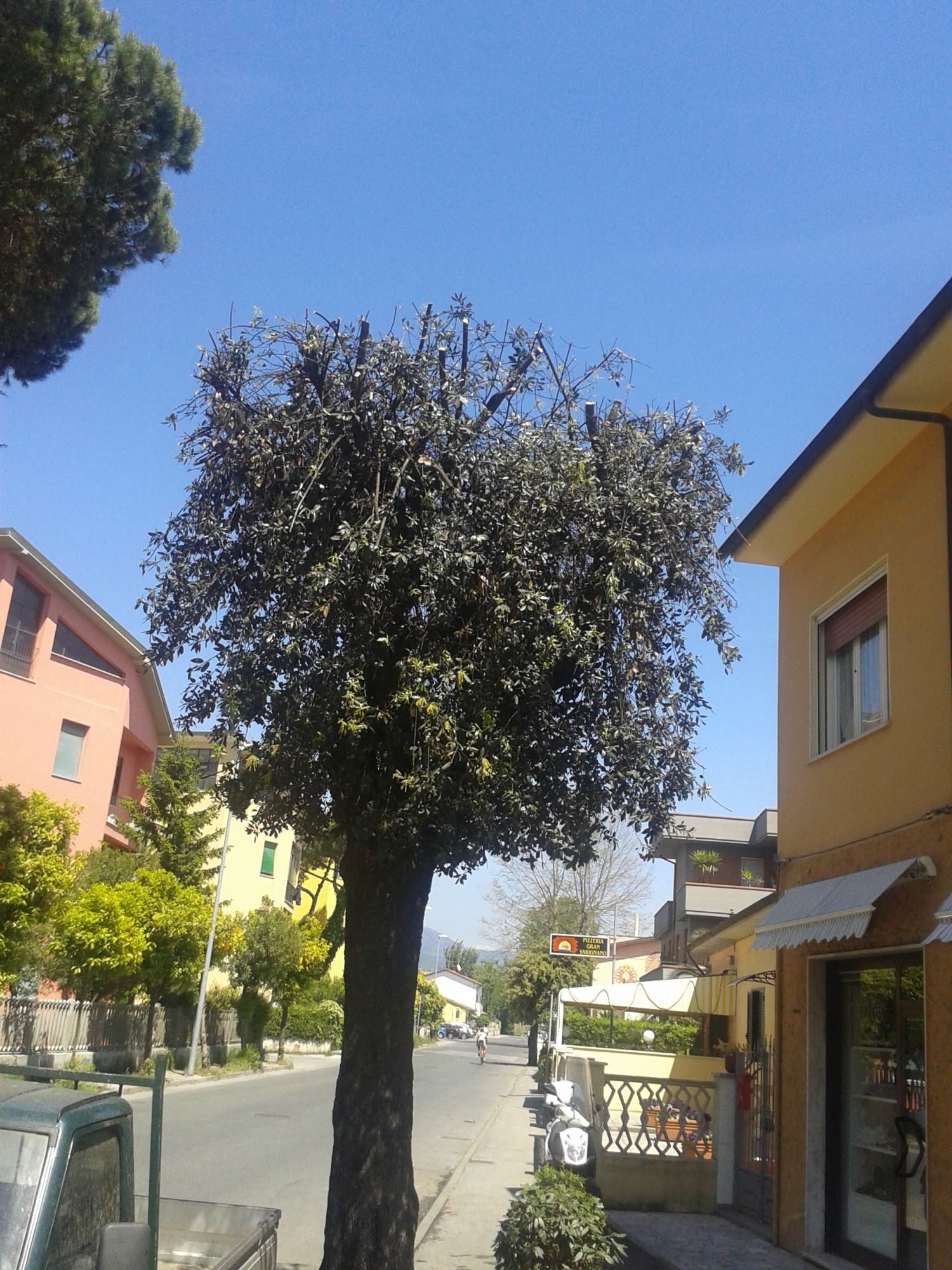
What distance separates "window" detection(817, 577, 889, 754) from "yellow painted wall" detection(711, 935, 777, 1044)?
28.5 ft

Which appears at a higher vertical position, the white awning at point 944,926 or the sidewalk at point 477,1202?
the white awning at point 944,926

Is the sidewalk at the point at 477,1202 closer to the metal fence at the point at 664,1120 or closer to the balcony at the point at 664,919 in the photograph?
the metal fence at the point at 664,1120

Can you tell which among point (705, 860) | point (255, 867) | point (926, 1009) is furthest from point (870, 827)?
point (255, 867)

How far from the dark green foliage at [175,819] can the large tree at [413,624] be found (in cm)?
2532

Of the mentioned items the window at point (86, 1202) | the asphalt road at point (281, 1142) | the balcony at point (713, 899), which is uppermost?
the balcony at point (713, 899)

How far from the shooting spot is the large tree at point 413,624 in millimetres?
6660

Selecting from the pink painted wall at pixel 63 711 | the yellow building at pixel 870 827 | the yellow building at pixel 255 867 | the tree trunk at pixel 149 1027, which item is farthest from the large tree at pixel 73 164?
the yellow building at pixel 255 867

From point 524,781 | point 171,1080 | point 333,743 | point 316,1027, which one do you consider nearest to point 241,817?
point 333,743

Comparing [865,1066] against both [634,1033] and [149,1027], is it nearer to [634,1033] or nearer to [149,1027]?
[149,1027]

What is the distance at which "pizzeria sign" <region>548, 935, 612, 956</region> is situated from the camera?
2188cm

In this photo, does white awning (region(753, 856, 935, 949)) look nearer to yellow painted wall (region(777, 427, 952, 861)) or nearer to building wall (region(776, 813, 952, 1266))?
building wall (region(776, 813, 952, 1266))

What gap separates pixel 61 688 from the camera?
29969mm

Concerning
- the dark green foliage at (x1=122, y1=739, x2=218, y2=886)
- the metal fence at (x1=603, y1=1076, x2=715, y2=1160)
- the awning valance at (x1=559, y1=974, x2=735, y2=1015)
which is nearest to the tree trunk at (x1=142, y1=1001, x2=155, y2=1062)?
the dark green foliage at (x1=122, y1=739, x2=218, y2=886)

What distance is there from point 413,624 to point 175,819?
27.3 metres
